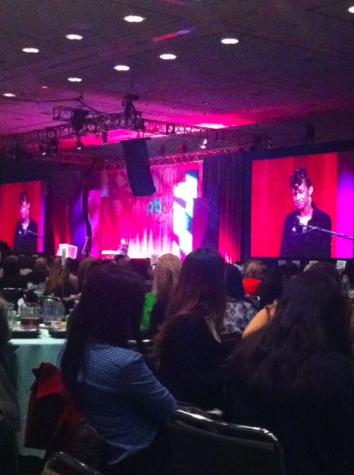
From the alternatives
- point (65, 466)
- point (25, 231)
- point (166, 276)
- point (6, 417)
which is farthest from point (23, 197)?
point (65, 466)

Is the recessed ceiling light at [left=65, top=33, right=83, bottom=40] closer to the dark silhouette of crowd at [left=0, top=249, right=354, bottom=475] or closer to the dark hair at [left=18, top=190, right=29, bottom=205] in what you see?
the dark silhouette of crowd at [left=0, top=249, right=354, bottom=475]

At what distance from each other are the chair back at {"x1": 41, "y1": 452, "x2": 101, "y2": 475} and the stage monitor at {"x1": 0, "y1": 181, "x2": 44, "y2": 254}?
18157mm

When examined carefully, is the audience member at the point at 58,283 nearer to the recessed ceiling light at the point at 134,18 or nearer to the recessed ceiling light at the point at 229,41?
the recessed ceiling light at the point at 134,18

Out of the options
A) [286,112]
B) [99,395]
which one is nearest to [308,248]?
[286,112]

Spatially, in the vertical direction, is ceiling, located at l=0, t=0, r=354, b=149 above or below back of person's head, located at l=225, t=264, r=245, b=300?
above

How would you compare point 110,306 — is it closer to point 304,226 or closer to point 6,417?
point 6,417

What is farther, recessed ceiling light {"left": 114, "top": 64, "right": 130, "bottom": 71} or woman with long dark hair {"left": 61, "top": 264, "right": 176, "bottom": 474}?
recessed ceiling light {"left": 114, "top": 64, "right": 130, "bottom": 71}

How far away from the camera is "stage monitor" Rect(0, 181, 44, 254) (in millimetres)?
19469

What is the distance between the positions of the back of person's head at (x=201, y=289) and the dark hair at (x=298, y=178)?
36.7 feet

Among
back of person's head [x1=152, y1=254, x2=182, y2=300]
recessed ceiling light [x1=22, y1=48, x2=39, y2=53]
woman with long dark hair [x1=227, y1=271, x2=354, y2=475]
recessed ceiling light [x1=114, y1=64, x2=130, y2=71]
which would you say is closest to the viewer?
woman with long dark hair [x1=227, y1=271, x2=354, y2=475]

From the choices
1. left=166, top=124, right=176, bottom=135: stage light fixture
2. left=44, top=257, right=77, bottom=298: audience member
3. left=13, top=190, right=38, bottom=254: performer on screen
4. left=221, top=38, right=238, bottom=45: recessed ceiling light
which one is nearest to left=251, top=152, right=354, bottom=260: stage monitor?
left=166, top=124, right=176, bottom=135: stage light fixture

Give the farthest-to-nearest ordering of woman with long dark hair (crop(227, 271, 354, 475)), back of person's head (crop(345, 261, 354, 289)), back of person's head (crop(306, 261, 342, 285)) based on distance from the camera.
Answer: back of person's head (crop(345, 261, 354, 289))
back of person's head (crop(306, 261, 342, 285))
woman with long dark hair (crop(227, 271, 354, 475))

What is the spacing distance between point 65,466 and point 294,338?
80 cm

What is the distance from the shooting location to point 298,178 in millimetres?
14297
